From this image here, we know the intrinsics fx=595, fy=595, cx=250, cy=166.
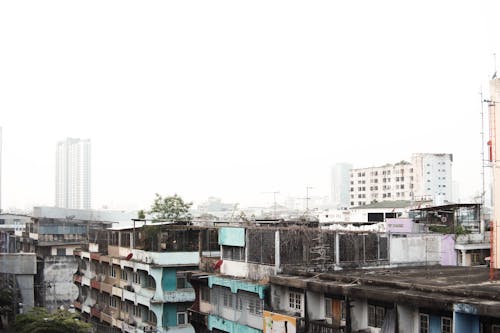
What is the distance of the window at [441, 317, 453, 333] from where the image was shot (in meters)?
17.5

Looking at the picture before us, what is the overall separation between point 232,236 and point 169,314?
1111cm

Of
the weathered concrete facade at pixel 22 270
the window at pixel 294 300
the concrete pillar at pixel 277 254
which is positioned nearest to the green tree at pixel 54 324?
the weathered concrete facade at pixel 22 270

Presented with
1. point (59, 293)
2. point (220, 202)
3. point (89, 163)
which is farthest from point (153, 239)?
point (89, 163)

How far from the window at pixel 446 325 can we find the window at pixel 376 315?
2.67 meters

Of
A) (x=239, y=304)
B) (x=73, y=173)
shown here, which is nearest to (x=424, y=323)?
(x=239, y=304)

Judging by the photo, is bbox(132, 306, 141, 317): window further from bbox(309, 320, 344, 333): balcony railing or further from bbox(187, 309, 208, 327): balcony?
bbox(309, 320, 344, 333): balcony railing

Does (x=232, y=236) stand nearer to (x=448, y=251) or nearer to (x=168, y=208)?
(x=448, y=251)

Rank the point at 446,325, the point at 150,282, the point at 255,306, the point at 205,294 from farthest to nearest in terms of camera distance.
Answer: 1. the point at 150,282
2. the point at 205,294
3. the point at 255,306
4. the point at 446,325

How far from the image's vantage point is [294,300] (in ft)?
78.8

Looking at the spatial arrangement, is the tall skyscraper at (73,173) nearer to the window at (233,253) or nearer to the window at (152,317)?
the window at (152,317)

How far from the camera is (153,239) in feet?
124

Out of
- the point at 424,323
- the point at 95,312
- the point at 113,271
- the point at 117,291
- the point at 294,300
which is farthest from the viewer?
the point at 95,312

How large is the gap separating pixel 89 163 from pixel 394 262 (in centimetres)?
17650

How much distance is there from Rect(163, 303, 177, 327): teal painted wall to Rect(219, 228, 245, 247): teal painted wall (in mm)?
9654
